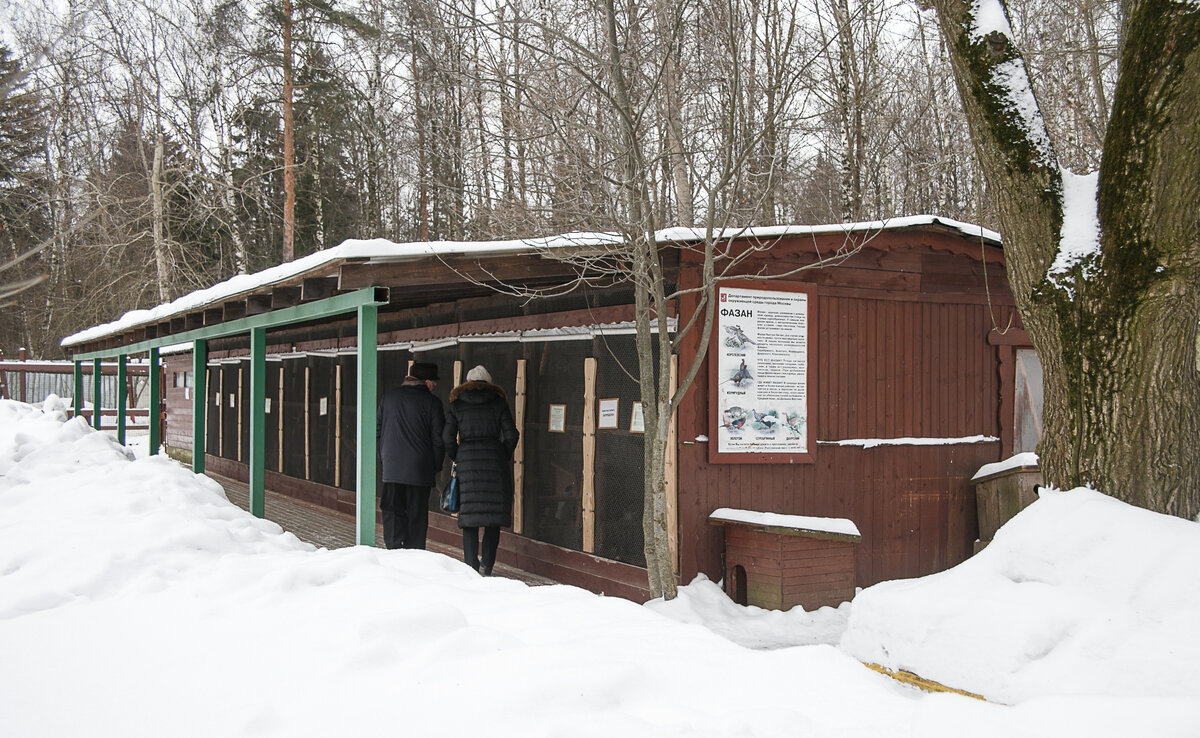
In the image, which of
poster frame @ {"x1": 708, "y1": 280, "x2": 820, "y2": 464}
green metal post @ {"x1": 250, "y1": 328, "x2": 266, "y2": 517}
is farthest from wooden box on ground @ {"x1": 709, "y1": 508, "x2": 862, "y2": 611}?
green metal post @ {"x1": 250, "y1": 328, "x2": 266, "y2": 517}

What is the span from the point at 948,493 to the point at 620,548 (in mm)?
3042

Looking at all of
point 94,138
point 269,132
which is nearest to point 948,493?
point 269,132

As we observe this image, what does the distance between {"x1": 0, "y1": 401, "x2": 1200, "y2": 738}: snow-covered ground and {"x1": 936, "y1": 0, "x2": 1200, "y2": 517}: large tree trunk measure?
1.31 feet

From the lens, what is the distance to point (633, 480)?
7215 mm

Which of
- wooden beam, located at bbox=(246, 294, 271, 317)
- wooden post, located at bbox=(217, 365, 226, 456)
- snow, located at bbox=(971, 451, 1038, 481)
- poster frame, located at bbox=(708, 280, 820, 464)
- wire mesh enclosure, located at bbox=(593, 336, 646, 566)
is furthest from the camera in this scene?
wooden post, located at bbox=(217, 365, 226, 456)

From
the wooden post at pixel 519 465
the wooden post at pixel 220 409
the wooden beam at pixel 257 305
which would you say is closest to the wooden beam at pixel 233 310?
the wooden beam at pixel 257 305

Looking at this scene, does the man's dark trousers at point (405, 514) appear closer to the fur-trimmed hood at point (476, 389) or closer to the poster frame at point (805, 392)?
the fur-trimmed hood at point (476, 389)

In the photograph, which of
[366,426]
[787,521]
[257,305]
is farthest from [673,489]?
[257,305]

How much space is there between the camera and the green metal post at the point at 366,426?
6.37 metres

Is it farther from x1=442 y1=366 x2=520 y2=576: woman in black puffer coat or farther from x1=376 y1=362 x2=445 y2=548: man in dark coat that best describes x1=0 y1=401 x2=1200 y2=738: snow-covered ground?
x1=376 y1=362 x2=445 y2=548: man in dark coat

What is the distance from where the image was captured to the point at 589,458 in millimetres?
7676

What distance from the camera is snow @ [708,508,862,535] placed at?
21.9 ft

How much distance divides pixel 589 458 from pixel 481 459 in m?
0.89

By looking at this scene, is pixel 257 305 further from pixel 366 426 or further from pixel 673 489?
pixel 673 489
